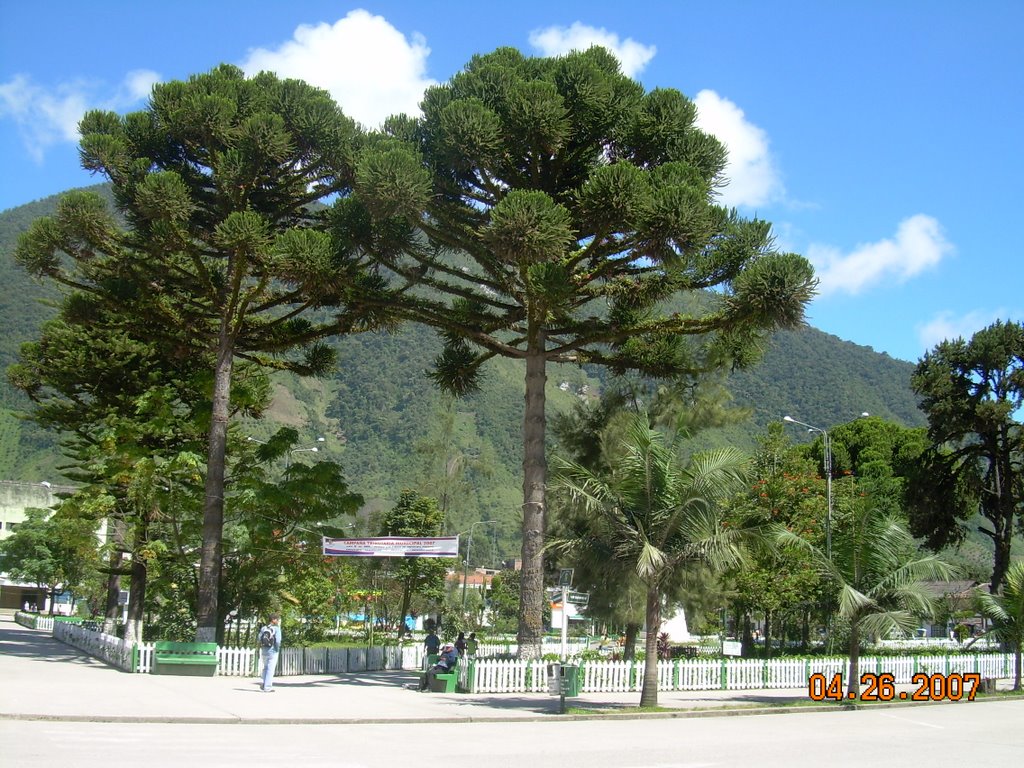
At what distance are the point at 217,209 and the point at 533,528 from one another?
12.1m

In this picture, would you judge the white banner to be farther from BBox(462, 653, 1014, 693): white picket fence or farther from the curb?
the curb

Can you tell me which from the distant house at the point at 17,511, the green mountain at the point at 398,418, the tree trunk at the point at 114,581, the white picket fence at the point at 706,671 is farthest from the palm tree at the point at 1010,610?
the green mountain at the point at 398,418

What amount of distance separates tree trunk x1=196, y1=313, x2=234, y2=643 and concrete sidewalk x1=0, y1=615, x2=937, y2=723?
215 centimetres

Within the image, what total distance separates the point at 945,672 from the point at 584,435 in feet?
41.9

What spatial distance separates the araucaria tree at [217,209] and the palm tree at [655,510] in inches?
329

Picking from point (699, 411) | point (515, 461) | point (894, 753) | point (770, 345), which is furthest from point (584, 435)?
point (515, 461)

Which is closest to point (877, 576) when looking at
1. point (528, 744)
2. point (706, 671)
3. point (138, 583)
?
point (706, 671)

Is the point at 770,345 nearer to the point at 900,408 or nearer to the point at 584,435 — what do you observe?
the point at 584,435

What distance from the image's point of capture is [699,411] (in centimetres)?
2983

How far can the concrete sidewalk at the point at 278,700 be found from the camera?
14195 mm

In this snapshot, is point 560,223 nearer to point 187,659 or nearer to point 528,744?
point 528,744

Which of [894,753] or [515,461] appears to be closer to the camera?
[894,753]

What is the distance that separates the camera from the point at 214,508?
23.7 m
